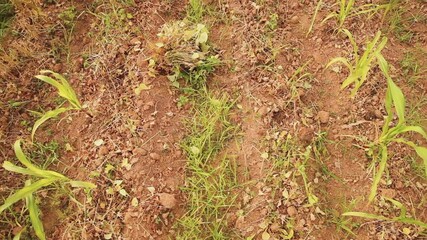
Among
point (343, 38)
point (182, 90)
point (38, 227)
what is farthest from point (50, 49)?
point (343, 38)

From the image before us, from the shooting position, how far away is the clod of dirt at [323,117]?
2.05m

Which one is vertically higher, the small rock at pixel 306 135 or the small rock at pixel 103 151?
the small rock at pixel 103 151

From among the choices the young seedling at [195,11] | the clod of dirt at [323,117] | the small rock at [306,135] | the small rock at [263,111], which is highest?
the young seedling at [195,11]

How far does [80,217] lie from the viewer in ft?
6.15

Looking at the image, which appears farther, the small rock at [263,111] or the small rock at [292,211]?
the small rock at [263,111]

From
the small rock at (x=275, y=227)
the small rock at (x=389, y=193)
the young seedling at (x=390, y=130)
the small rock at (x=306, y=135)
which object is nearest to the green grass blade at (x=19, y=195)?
the small rock at (x=275, y=227)

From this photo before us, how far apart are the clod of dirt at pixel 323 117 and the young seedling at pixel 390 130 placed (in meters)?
0.26

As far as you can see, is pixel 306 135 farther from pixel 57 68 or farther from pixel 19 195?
pixel 57 68

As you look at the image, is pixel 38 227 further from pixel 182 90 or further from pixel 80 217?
pixel 182 90

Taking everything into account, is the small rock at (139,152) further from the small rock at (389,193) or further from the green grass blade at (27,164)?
the small rock at (389,193)

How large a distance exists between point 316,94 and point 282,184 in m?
0.57

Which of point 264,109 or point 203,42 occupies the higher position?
point 203,42

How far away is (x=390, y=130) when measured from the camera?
5.68 ft

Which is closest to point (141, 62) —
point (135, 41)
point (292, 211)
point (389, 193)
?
point (135, 41)
